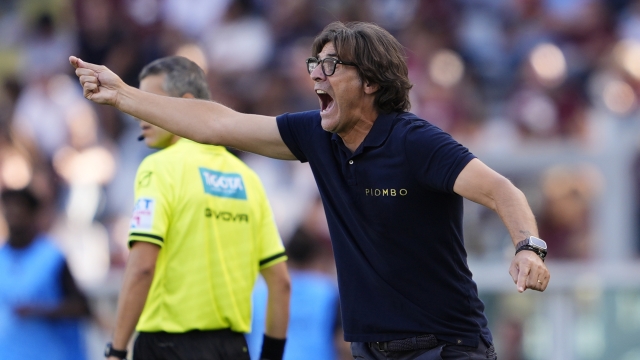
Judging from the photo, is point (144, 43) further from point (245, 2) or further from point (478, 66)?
point (478, 66)

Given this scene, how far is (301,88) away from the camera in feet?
39.4

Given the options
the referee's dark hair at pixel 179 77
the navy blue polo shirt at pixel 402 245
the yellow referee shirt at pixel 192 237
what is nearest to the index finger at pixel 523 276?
the navy blue polo shirt at pixel 402 245

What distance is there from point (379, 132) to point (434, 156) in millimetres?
366

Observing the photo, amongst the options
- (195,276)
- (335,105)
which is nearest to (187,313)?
(195,276)

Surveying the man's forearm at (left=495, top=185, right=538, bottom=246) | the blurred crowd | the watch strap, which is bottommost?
the watch strap

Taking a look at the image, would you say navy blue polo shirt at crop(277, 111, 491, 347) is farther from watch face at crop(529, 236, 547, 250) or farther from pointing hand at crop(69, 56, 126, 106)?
pointing hand at crop(69, 56, 126, 106)

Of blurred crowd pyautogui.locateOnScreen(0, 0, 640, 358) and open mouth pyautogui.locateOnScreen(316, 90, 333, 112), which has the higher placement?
blurred crowd pyautogui.locateOnScreen(0, 0, 640, 358)

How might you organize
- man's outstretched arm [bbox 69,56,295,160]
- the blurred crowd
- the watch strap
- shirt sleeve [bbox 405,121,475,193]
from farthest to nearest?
1. the blurred crowd
2. man's outstretched arm [bbox 69,56,295,160]
3. shirt sleeve [bbox 405,121,475,193]
4. the watch strap

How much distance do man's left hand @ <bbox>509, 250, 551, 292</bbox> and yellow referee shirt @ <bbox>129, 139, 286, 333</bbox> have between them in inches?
82.2

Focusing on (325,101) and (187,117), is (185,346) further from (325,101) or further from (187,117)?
(325,101)

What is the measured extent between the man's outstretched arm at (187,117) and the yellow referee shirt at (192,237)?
2.44 feet

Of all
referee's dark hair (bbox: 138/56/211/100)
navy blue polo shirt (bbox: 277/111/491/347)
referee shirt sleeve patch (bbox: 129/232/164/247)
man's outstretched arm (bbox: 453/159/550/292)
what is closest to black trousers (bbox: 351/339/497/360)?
navy blue polo shirt (bbox: 277/111/491/347)

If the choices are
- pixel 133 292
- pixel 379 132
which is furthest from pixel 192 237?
pixel 379 132

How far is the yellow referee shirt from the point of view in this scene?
538 centimetres
